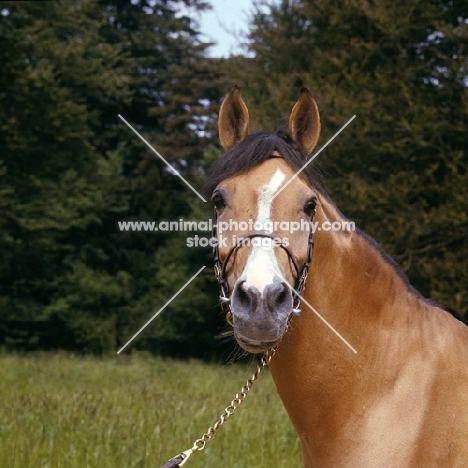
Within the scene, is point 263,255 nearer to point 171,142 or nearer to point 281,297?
point 281,297

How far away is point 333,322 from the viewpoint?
285cm

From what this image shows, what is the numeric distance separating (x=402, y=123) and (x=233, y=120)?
1053 cm

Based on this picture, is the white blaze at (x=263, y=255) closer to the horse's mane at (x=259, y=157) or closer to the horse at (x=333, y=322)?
the horse at (x=333, y=322)

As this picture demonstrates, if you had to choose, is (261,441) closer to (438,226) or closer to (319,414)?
(319,414)

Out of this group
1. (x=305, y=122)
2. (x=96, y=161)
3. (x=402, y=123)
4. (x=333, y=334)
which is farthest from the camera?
(x=96, y=161)

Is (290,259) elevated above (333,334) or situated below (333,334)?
above

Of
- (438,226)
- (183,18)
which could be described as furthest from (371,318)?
(183,18)

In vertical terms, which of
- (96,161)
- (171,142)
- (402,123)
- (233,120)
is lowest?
(96,161)

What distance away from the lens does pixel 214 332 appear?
75.4 feet

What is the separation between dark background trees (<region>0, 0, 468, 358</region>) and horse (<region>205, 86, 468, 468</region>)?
680cm

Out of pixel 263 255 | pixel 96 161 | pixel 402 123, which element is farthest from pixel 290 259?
pixel 96 161

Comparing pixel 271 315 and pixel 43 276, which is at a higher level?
pixel 271 315

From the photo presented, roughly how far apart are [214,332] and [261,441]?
55.6ft

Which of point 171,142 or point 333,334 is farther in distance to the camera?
point 171,142
